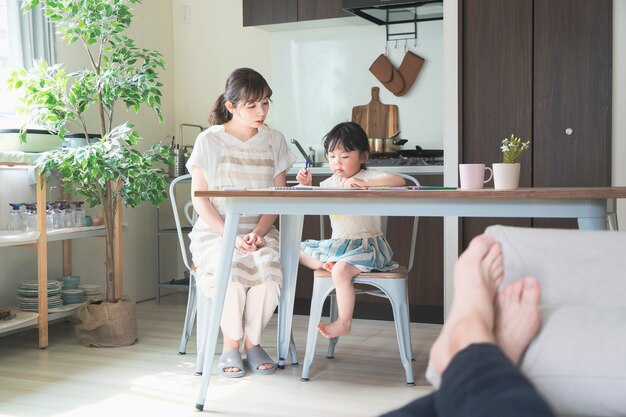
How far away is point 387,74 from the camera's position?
15.1ft

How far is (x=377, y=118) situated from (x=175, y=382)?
228 cm

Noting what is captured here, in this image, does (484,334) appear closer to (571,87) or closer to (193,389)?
(193,389)

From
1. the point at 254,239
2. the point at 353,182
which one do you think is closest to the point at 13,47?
the point at 254,239

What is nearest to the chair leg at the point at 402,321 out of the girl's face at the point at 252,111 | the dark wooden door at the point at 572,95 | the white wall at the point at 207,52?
the girl's face at the point at 252,111

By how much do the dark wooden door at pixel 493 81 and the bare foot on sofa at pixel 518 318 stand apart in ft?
8.31

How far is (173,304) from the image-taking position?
4.81m

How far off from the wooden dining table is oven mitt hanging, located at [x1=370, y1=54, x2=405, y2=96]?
7.55 ft

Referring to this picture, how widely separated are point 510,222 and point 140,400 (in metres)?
1.94

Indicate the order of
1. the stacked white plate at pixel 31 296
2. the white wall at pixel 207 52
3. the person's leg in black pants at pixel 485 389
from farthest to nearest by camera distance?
the white wall at pixel 207 52, the stacked white plate at pixel 31 296, the person's leg in black pants at pixel 485 389

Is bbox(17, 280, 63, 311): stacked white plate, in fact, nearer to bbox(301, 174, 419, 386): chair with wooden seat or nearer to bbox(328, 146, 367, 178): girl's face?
bbox(301, 174, 419, 386): chair with wooden seat

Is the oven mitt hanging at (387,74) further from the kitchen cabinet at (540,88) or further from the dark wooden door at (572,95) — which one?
the dark wooden door at (572,95)

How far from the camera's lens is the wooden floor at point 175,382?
2584 millimetres

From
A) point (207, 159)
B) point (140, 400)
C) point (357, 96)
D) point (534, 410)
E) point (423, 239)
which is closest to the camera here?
point (534, 410)

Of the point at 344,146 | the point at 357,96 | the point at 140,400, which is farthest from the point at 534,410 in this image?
the point at 357,96
